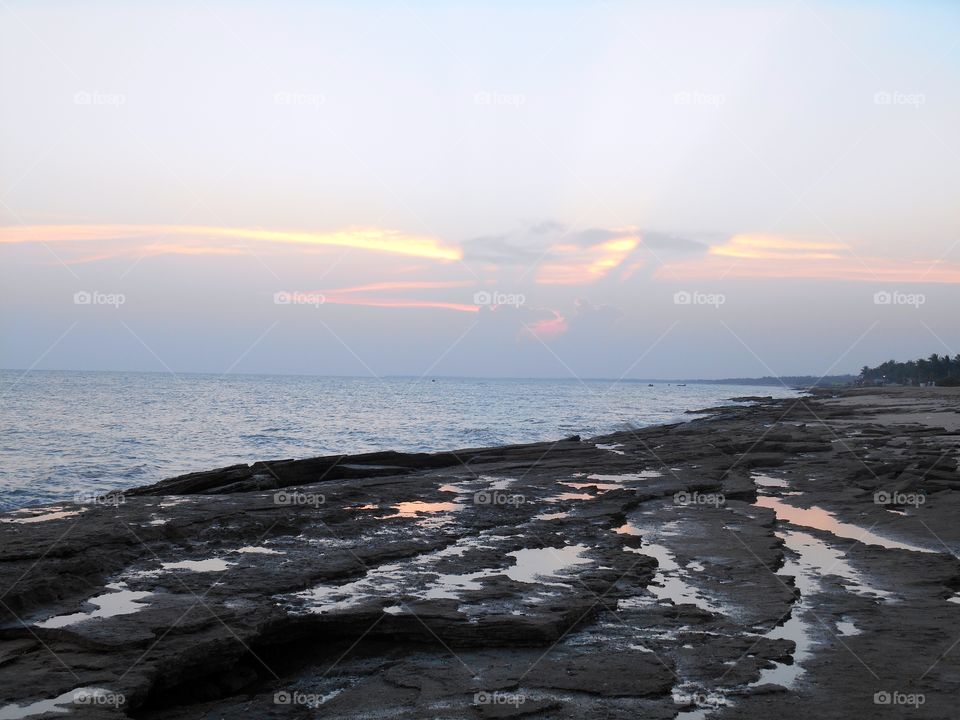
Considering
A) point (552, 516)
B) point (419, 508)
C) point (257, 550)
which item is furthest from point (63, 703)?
point (552, 516)

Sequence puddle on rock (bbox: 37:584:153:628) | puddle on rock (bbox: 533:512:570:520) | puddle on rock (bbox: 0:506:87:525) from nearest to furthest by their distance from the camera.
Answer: puddle on rock (bbox: 37:584:153:628), puddle on rock (bbox: 0:506:87:525), puddle on rock (bbox: 533:512:570:520)

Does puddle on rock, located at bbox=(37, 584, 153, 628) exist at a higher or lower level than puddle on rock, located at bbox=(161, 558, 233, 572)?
higher

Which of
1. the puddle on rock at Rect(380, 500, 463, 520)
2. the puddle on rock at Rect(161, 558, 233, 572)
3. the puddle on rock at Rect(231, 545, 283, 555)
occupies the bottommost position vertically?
the puddle on rock at Rect(380, 500, 463, 520)

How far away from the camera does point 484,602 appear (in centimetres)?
1010

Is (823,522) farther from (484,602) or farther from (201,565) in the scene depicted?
(201,565)

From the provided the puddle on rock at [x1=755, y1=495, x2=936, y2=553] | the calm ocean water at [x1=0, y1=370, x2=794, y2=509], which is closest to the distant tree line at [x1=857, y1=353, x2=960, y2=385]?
the calm ocean water at [x1=0, y1=370, x2=794, y2=509]

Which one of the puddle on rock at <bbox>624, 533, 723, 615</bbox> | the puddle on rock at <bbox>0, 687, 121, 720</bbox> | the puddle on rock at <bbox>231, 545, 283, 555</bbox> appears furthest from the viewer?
the puddle on rock at <bbox>231, 545, 283, 555</bbox>

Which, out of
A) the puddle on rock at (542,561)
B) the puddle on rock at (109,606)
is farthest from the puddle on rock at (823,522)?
the puddle on rock at (109,606)

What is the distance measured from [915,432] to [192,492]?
3218 centimetres

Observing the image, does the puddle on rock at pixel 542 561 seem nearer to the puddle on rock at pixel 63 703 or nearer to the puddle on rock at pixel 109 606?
the puddle on rock at pixel 109 606

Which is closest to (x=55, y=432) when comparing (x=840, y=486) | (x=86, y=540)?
(x=86, y=540)

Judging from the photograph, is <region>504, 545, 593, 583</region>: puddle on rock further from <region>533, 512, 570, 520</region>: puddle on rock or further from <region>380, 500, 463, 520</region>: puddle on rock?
<region>380, 500, 463, 520</region>: puddle on rock

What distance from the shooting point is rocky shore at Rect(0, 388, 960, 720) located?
24.2ft

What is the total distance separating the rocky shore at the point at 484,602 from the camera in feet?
24.2
